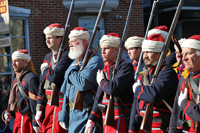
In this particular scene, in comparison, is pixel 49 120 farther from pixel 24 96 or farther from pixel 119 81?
pixel 119 81

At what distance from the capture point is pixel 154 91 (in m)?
3.57

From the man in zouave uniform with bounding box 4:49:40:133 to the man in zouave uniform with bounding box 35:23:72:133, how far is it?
0.94ft

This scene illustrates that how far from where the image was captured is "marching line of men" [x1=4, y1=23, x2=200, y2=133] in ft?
10.9

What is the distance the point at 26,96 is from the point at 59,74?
1141 millimetres

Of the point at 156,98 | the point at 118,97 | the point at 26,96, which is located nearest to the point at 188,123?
the point at 156,98

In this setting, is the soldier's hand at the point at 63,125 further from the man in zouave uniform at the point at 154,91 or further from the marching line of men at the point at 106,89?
the man in zouave uniform at the point at 154,91

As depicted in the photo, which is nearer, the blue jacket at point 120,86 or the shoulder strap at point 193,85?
the shoulder strap at point 193,85

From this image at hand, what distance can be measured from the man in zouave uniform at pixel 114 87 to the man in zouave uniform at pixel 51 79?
91 centimetres

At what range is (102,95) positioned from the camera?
4395 mm

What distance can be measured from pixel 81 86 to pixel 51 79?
2.16 ft

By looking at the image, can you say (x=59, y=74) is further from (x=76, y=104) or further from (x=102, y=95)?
(x=102, y=95)

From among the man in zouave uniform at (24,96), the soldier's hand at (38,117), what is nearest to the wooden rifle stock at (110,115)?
the soldier's hand at (38,117)

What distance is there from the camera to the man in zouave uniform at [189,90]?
3.16 meters

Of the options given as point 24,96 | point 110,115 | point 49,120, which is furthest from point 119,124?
point 24,96
